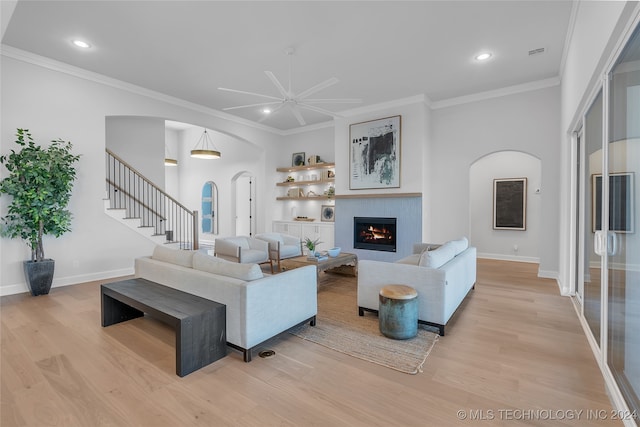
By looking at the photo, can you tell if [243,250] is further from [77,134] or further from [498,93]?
[498,93]

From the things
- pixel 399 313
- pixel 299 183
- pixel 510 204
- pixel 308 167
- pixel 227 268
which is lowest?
pixel 399 313

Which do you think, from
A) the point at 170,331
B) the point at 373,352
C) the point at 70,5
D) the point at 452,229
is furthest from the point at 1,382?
the point at 452,229

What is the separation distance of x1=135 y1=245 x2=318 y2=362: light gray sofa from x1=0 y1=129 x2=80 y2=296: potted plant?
214cm

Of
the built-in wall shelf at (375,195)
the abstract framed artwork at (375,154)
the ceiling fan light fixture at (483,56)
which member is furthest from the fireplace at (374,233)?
the ceiling fan light fixture at (483,56)

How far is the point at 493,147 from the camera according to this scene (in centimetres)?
571

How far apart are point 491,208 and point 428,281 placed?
531cm

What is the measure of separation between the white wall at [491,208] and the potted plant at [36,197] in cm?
742

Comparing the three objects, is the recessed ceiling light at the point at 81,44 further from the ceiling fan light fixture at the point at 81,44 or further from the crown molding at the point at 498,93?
the crown molding at the point at 498,93

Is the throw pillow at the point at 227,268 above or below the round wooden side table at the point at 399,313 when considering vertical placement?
above

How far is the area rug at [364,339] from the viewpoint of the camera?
2.51 meters

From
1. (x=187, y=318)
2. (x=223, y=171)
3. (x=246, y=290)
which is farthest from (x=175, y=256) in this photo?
(x=223, y=171)

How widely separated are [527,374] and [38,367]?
375 centimetres

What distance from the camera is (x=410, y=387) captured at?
7.00ft

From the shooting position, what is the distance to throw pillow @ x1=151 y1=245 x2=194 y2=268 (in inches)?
124
